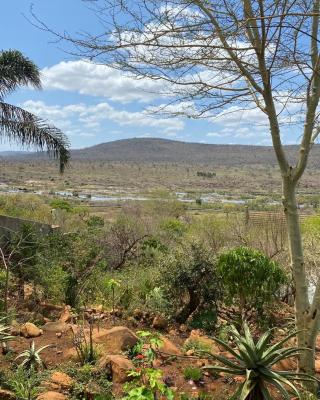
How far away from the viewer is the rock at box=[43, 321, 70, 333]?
6.77m

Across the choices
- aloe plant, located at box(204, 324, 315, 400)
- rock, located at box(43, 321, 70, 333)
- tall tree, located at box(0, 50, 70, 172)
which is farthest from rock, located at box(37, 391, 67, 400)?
tall tree, located at box(0, 50, 70, 172)

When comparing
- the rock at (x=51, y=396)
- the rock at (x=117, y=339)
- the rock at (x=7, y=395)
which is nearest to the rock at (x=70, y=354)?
the rock at (x=117, y=339)

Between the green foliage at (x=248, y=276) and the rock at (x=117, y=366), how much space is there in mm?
2760

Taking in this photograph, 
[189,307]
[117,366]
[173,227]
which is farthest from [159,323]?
[173,227]

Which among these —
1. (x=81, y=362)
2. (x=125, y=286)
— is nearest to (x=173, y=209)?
(x=125, y=286)

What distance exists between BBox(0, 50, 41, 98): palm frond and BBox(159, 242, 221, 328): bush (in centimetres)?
859

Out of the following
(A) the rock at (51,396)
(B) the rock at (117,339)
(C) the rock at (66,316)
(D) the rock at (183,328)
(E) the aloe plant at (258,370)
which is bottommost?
(D) the rock at (183,328)

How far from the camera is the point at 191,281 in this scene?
27.1 ft

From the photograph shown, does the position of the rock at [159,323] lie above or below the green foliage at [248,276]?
below

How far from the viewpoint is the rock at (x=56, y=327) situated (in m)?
6.77

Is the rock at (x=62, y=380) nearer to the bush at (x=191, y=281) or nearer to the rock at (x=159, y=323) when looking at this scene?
the rock at (x=159, y=323)

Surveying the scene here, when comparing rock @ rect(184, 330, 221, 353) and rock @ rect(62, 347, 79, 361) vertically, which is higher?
rock @ rect(62, 347, 79, 361)

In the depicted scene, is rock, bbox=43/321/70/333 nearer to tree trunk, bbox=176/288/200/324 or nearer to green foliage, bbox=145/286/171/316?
green foliage, bbox=145/286/171/316

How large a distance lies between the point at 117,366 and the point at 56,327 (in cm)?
200
